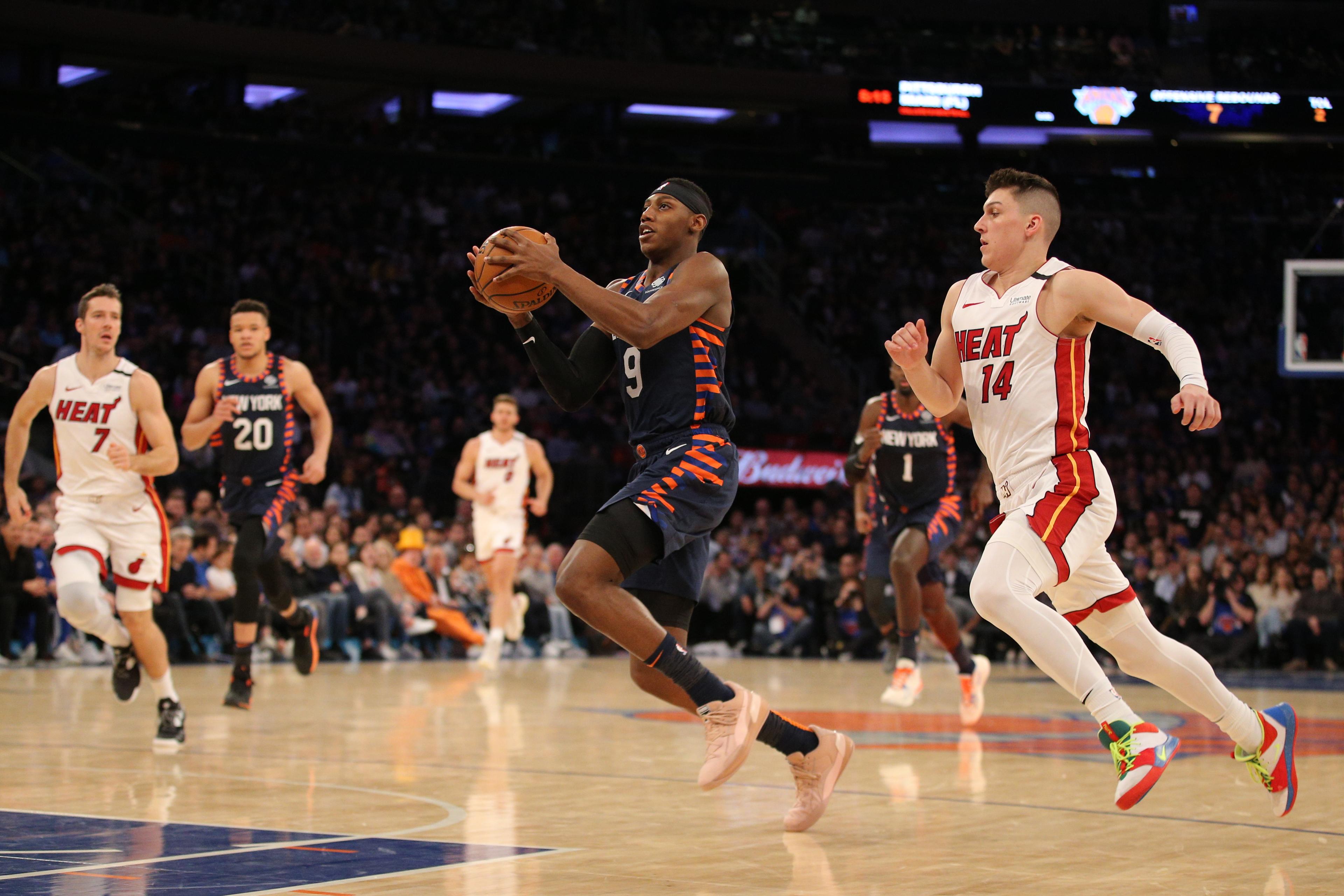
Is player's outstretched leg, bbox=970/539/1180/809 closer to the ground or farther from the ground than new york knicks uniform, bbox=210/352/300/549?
closer to the ground

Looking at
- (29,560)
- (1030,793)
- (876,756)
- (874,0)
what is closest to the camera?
(1030,793)

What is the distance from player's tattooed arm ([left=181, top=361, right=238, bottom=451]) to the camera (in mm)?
8453

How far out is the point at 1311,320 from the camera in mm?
17141

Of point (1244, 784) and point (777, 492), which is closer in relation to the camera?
point (1244, 784)

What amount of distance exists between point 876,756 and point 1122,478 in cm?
1726

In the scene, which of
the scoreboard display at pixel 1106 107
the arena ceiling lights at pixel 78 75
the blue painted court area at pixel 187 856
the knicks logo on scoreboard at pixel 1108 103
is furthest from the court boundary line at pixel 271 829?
the arena ceiling lights at pixel 78 75

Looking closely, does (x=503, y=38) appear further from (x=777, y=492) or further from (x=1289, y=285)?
(x=1289, y=285)

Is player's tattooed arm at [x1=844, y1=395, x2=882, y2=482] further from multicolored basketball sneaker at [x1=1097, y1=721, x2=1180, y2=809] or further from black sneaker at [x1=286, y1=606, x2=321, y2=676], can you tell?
multicolored basketball sneaker at [x1=1097, y1=721, x2=1180, y2=809]

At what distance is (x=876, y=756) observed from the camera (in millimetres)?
→ 7625

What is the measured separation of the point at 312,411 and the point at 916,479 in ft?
13.9

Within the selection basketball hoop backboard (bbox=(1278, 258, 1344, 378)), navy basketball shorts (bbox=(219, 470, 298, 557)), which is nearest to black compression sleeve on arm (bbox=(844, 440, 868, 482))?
navy basketball shorts (bbox=(219, 470, 298, 557))

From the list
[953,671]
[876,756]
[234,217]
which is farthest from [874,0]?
[876,756]

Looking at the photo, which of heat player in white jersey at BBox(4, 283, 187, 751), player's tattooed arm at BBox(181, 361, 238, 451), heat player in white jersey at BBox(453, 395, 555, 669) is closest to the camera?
heat player in white jersey at BBox(4, 283, 187, 751)

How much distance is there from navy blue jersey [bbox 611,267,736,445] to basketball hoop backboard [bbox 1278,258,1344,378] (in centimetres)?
1320
